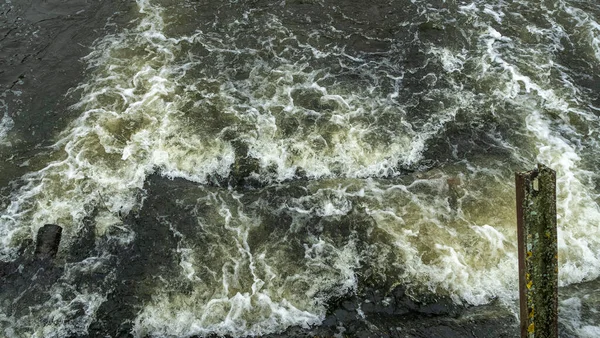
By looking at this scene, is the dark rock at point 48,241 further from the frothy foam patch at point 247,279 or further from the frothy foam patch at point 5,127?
the frothy foam patch at point 5,127

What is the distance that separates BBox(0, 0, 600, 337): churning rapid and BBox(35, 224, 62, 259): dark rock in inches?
8.3

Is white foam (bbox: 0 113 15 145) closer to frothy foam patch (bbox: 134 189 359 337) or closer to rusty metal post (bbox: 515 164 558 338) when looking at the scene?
frothy foam patch (bbox: 134 189 359 337)

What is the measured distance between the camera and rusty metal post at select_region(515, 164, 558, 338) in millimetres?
5011

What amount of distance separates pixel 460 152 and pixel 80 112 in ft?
28.2

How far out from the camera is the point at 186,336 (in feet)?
23.4

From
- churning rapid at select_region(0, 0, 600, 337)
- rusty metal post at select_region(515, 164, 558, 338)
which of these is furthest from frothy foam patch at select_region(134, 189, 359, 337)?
rusty metal post at select_region(515, 164, 558, 338)

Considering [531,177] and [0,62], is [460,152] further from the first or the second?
[0,62]

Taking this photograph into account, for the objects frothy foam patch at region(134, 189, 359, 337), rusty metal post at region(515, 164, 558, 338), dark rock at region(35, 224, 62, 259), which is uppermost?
rusty metal post at region(515, 164, 558, 338)

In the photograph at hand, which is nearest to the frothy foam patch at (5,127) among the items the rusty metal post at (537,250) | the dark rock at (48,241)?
Answer: the dark rock at (48,241)

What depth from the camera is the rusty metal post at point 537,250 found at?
5.01 metres

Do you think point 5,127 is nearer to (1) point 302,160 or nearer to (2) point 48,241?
(2) point 48,241

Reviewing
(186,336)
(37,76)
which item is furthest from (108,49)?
(186,336)

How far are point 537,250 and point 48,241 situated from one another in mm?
7874

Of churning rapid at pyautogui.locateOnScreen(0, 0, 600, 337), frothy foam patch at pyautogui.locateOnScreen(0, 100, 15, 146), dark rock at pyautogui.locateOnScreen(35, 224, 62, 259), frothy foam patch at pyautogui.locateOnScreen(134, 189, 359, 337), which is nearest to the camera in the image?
frothy foam patch at pyautogui.locateOnScreen(134, 189, 359, 337)
